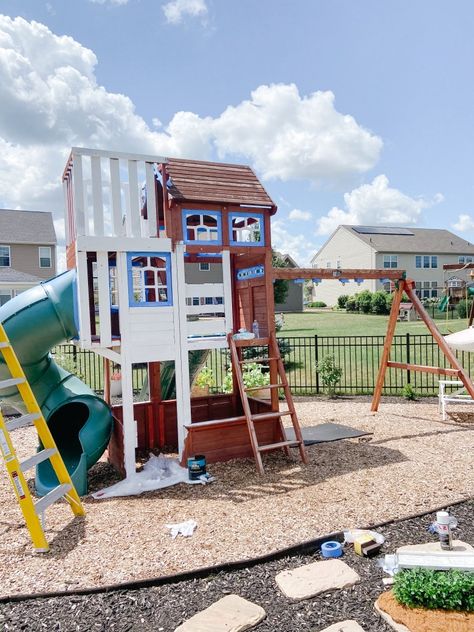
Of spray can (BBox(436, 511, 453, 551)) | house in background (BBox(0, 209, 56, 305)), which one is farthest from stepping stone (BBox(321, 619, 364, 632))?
house in background (BBox(0, 209, 56, 305))

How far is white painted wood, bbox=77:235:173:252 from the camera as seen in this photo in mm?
6246

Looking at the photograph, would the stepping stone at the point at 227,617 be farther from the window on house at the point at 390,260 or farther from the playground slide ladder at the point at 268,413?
the window on house at the point at 390,260

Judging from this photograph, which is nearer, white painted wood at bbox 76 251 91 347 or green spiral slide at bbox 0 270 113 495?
white painted wood at bbox 76 251 91 347

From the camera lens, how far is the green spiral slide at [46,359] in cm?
643

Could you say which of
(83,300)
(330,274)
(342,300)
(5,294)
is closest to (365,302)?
(342,300)

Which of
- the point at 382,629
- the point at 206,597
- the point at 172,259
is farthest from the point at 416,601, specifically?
the point at 172,259

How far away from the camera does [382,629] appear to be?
10.6 feet

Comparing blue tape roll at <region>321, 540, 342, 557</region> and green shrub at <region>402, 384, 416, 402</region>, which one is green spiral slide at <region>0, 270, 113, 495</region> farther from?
green shrub at <region>402, 384, 416, 402</region>

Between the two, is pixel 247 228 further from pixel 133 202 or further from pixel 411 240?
pixel 411 240

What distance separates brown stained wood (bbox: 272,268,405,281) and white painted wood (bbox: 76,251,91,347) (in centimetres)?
294

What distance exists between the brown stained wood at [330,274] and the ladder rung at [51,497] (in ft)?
14.2

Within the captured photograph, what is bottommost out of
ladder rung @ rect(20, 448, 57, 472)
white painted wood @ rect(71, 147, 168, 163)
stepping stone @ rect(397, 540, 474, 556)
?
stepping stone @ rect(397, 540, 474, 556)

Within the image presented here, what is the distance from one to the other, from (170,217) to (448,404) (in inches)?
322

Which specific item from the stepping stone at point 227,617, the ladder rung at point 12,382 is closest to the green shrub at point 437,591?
the stepping stone at point 227,617
